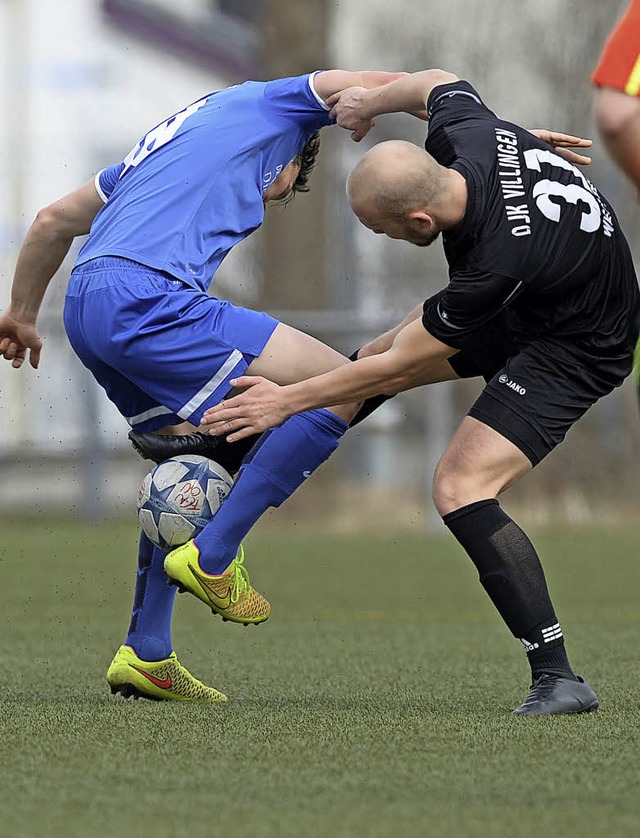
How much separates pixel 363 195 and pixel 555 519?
10.5 metres

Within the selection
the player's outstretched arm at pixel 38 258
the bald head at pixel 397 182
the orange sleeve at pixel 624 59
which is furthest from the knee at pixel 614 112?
the player's outstretched arm at pixel 38 258

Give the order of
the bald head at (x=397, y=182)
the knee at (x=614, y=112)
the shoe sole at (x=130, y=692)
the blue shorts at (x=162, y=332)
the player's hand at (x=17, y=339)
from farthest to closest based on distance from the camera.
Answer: the player's hand at (x=17, y=339) → the shoe sole at (x=130, y=692) → the blue shorts at (x=162, y=332) → the bald head at (x=397, y=182) → the knee at (x=614, y=112)

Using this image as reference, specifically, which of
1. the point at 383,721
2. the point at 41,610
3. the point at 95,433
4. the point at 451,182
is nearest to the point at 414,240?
the point at 451,182

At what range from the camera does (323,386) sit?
170 inches

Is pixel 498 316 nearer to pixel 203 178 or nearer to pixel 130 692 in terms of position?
pixel 203 178

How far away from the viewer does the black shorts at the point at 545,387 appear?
4473 mm

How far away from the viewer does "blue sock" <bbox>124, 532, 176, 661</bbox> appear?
4879 mm

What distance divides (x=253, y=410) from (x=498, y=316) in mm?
827

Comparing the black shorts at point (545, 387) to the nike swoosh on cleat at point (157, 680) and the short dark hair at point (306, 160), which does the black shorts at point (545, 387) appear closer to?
the short dark hair at point (306, 160)

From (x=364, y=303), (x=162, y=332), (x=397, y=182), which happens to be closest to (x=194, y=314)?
(x=162, y=332)

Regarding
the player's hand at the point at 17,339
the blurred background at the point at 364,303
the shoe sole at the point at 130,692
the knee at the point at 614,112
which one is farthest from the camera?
the blurred background at the point at 364,303

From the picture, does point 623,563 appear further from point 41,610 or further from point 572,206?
point 572,206

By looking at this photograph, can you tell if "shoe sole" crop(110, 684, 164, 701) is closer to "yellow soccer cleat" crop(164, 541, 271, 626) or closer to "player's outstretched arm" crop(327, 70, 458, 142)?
"yellow soccer cleat" crop(164, 541, 271, 626)

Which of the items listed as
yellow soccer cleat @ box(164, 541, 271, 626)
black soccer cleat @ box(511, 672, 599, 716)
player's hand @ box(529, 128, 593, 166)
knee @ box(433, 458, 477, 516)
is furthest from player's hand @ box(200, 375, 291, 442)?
player's hand @ box(529, 128, 593, 166)
